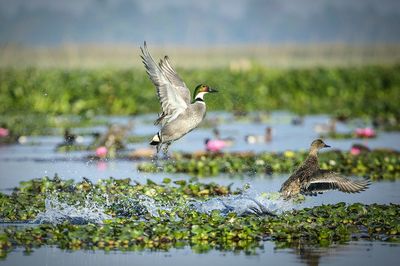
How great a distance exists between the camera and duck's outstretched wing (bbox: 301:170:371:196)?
42.9ft

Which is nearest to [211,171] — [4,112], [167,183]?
[167,183]

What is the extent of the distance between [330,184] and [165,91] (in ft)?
8.22

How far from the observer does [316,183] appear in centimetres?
1318

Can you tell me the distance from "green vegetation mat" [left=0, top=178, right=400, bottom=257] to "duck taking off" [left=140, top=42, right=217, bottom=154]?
3.22 ft

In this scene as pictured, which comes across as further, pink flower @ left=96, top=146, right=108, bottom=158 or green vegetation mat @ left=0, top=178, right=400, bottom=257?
pink flower @ left=96, top=146, right=108, bottom=158

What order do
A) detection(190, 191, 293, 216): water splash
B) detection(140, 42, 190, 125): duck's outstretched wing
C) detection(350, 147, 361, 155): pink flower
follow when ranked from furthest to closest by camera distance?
detection(350, 147, 361, 155): pink flower → detection(140, 42, 190, 125): duck's outstretched wing → detection(190, 191, 293, 216): water splash

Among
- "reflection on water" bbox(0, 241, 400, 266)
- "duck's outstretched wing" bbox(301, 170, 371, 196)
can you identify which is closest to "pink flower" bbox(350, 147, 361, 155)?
"duck's outstretched wing" bbox(301, 170, 371, 196)

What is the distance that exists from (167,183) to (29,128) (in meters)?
11.1

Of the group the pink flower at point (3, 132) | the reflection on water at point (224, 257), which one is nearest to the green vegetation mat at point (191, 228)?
the reflection on water at point (224, 257)

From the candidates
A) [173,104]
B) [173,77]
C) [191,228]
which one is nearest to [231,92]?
[173,104]

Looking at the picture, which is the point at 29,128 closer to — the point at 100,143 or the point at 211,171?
the point at 100,143

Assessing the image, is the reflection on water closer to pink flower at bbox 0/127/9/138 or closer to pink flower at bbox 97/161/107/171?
pink flower at bbox 97/161/107/171

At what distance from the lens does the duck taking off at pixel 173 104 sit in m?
13.8

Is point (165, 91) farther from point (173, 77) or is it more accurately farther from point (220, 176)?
point (220, 176)
